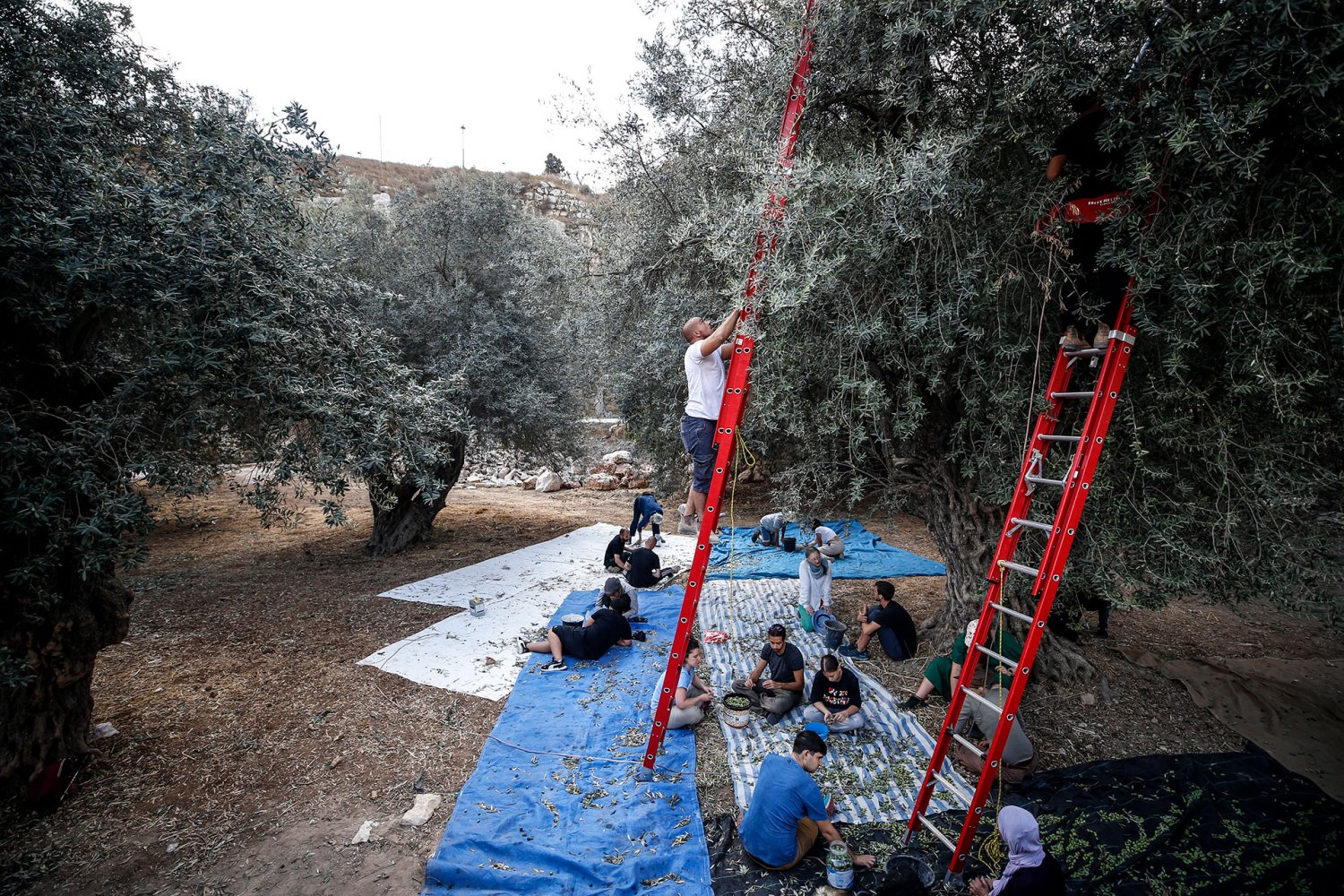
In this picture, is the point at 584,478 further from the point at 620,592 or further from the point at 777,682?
the point at 777,682

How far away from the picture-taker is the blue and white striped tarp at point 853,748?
5.15 metres

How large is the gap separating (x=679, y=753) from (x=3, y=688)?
18.8 ft

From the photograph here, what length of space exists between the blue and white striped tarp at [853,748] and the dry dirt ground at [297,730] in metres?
0.30

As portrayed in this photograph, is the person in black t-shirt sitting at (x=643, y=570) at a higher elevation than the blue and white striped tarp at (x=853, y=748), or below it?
below

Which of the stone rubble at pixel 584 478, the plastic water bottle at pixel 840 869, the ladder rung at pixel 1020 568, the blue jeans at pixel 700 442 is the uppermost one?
the blue jeans at pixel 700 442

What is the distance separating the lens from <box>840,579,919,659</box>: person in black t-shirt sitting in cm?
766

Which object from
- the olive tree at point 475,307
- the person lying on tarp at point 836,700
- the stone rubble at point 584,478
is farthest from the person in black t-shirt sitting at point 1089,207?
the stone rubble at point 584,478

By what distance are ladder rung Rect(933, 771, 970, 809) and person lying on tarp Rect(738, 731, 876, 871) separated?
1.19 meters

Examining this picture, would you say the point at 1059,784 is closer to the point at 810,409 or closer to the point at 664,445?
the point at 810,409

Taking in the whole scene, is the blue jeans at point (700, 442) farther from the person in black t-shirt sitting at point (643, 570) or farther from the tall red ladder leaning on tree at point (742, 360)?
the person in black t-shirt sitting at point (643, 570)

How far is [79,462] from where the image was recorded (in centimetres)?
416

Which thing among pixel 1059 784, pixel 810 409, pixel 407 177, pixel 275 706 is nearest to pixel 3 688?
pixel 275 706

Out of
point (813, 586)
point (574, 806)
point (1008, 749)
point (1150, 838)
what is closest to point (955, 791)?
point (1008, 749)

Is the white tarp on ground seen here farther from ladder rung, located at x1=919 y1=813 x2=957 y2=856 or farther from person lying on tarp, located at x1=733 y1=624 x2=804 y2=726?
ladder rung, located at x1=919 y1=813 x2=957 y2=856
